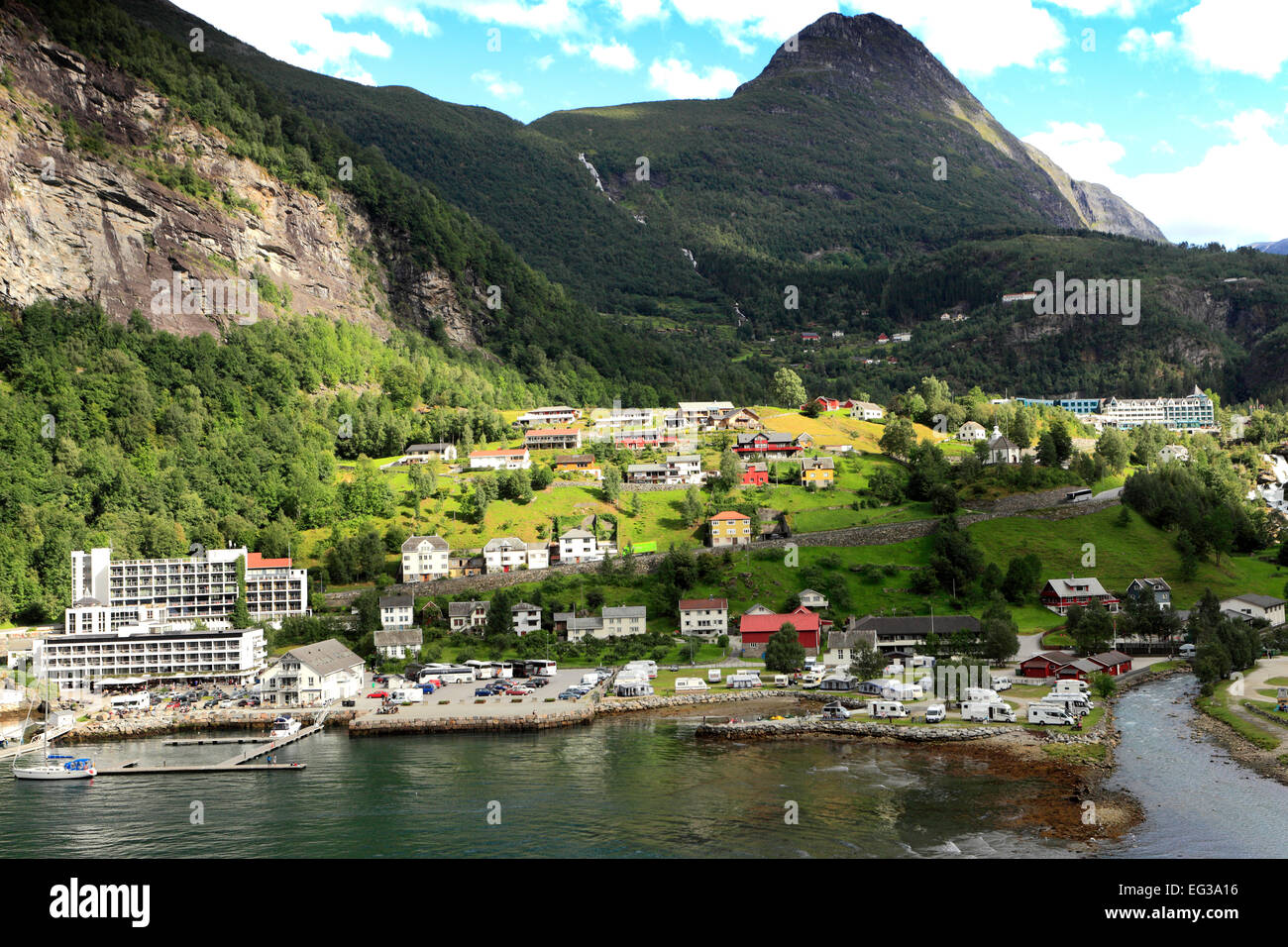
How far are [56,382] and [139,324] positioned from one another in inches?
441

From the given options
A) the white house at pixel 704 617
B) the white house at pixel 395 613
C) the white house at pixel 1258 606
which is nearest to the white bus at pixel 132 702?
the white house at pixel 395 613

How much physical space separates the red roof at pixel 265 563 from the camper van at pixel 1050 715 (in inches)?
1467

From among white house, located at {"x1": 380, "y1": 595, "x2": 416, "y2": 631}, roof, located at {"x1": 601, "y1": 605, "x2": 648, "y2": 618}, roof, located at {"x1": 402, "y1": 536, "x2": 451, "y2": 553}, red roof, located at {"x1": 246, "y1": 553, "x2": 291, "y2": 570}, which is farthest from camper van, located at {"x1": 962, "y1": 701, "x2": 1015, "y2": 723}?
red roof, located at {"x1": 246, "y1": 553, "x2": 291, "y2": 570}

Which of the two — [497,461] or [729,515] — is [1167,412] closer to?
[729,515]

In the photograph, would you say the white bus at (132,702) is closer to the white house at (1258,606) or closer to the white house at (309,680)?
the white house at (309,680)

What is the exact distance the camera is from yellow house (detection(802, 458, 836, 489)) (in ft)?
227

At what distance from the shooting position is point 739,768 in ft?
104

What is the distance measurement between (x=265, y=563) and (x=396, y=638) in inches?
436

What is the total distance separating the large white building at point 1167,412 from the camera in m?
119

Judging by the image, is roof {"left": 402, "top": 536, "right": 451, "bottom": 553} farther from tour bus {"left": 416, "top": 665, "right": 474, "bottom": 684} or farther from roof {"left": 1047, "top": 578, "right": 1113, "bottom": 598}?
roof {"left": 1047, "top": 578, "right": 1113, "bottom": 598}

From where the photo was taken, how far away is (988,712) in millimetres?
36781

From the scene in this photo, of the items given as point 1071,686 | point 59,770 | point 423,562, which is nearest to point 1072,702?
point 1071,686
